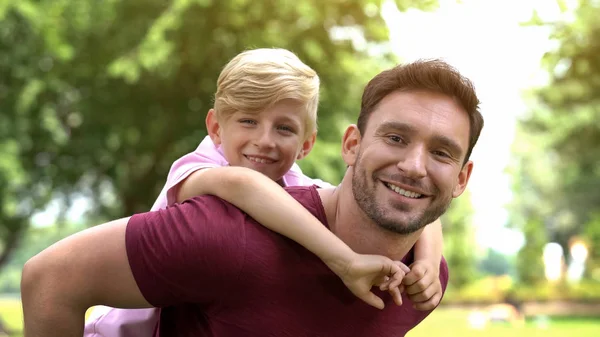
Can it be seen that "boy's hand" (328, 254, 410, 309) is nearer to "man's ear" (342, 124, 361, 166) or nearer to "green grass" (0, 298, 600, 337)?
"man's ear" (342, 124, 361, 166)

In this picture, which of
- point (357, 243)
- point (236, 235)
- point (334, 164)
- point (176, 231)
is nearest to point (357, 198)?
point (357, 243)

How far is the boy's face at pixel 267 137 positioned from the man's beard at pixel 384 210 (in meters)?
0.79

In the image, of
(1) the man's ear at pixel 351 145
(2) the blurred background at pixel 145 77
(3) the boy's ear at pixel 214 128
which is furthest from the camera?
(2) the blurred background at pixel 145 77

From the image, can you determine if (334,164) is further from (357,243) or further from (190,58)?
(357,243)

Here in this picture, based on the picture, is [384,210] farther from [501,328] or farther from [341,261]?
[501,328]

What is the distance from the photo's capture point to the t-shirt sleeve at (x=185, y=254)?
81.5 inches

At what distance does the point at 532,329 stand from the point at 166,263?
22.8 metres

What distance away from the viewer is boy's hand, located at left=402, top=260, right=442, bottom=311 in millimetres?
2344

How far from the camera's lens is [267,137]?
9.81 feet

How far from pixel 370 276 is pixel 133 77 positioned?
12586 mm

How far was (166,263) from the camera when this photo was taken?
2.07m

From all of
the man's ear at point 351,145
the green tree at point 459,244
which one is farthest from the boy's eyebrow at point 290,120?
the green tree at point 459,244

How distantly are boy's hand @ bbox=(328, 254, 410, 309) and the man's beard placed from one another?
95mm

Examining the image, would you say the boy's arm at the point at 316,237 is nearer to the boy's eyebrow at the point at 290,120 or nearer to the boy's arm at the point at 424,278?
the boy's arm at the point at 424,278
